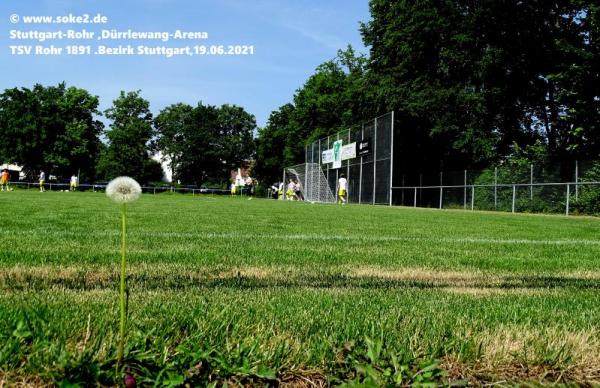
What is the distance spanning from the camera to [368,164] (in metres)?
38.7

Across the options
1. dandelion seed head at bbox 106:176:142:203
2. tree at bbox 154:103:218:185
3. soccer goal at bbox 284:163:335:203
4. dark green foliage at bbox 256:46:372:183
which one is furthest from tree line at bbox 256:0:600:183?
tree at bbox 154:103:218:185

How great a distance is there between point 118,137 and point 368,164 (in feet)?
199

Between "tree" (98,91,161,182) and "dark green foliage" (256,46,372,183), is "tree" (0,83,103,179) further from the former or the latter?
"dark green foliage" (256,46,372,183)

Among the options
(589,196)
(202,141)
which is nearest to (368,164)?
(589,196)

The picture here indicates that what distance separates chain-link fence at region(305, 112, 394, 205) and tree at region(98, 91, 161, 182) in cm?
5065

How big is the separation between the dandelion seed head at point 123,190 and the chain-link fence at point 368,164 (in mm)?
33275

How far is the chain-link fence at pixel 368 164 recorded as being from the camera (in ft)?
116

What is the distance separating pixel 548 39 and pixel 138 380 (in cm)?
3830

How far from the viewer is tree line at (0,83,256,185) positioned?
80.4 m

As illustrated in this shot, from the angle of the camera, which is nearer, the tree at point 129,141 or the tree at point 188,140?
the tree at point 129,141

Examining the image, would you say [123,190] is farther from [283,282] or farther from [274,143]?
[274,143]

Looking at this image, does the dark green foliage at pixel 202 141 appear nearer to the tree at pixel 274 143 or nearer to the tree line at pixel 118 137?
the tree line at pixel 118 137

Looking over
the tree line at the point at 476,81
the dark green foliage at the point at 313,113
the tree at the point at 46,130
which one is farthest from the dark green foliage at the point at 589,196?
the tree at the point at 46,130

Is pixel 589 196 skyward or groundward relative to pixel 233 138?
groundward
